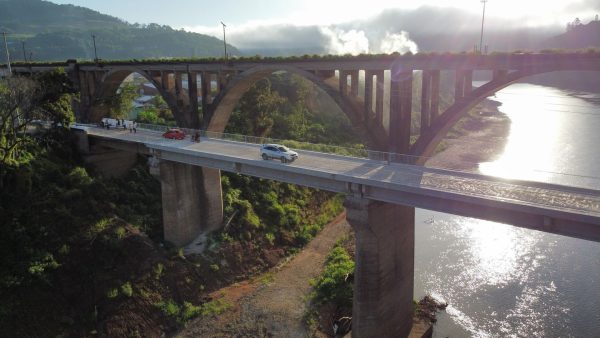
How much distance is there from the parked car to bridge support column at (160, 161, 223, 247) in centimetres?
896

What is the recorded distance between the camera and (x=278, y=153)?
26.8 m

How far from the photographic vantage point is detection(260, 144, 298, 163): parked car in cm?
2653

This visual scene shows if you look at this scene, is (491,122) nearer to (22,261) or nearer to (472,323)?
(472,323)

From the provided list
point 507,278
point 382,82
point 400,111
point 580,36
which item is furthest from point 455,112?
point 580,36

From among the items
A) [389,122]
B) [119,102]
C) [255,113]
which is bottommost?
[255,113]

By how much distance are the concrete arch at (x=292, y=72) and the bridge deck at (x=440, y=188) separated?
1.62m

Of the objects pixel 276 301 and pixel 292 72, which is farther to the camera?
pixel 292 72

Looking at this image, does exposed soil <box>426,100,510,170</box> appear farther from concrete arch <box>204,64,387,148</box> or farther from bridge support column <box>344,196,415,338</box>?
bridge support column <box>344,196,415,338</box>

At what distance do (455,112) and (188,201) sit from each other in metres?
21.5

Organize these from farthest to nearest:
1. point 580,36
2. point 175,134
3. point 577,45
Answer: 1. point 580,36
2. point 577,45
3. point 175,134

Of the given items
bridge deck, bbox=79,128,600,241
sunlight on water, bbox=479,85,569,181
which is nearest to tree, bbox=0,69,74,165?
bridge deck, bbox=79,128,600,241

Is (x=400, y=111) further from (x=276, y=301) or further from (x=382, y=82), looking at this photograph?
(x=276, y=301)

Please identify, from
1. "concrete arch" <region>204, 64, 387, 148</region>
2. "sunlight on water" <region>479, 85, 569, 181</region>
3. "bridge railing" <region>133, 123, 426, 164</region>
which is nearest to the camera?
"bridge railing" <region>133, 123, 426, 164</region>

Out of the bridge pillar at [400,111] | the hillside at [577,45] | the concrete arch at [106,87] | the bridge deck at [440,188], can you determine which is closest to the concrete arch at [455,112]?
the bridge pillar at [400,111]
